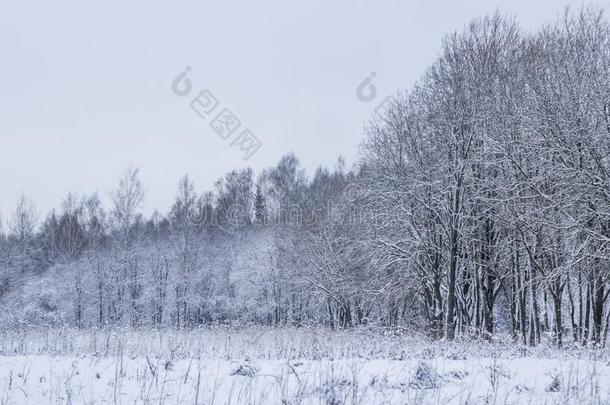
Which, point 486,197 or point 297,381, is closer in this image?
point 297,381

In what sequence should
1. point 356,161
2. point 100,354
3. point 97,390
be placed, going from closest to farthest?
1. point 97,390
2. point 100,354
3. point 356,161

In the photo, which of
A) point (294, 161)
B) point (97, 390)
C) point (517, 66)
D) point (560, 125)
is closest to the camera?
point (97, 390)

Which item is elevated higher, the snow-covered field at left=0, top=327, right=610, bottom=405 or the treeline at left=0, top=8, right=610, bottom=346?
the treeline at left=0, top=8, right=610, bottom=346

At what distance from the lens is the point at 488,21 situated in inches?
693

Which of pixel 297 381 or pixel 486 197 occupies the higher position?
pixel 486 197

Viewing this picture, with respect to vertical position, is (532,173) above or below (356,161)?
below

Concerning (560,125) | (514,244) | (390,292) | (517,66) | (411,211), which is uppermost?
(517,66)

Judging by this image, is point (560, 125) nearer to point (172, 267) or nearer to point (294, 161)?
point (172, 267)

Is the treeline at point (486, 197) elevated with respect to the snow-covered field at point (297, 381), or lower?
elevated

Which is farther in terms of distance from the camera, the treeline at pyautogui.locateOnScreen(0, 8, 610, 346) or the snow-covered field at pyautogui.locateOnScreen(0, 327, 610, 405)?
the treeline at pyautogui.locateOnScreen(0, 8, 610, 346)

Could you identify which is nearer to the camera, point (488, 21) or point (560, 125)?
point (560, 125)

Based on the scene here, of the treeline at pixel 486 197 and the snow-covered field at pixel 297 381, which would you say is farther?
the treeline at pixel 486 197

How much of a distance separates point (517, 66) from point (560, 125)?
3.96m

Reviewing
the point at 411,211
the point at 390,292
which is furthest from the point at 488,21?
the point at 390,292
